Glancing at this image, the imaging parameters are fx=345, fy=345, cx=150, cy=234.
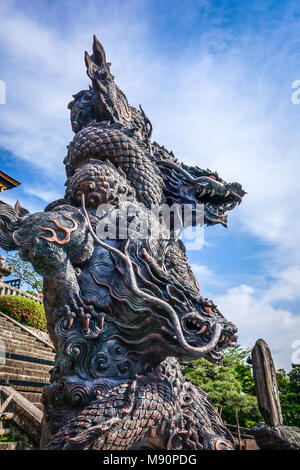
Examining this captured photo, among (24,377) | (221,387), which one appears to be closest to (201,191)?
(24,377)

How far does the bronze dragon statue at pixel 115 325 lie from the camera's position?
263 centimetres

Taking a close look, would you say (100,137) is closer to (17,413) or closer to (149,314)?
(149,314)

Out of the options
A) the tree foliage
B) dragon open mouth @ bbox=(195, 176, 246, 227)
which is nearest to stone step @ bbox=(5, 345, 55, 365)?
dragon open mouth @ bbox=(195, 176, 246, 227)

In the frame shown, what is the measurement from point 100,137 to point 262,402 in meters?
3.39

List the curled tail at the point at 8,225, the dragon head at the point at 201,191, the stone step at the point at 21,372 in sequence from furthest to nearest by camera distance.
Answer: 1. the stone step at the point at 21,372
2. the dragon head at the point at 201,191
3. the curled tail at the point at 8,225

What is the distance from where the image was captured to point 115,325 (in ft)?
9.93

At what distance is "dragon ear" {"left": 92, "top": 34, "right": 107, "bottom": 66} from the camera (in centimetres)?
523

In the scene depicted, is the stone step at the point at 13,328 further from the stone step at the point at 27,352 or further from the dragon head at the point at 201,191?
the dragon head at the point at 201,191

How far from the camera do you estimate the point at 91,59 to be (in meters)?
5.24

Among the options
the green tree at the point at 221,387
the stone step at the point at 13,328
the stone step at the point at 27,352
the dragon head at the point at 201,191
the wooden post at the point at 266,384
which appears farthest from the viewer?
the green tree at the point at 221,387

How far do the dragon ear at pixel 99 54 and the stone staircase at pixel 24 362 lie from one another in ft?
17.1

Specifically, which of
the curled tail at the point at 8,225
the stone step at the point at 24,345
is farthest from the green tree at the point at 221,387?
the curled tail at the point at 8,225

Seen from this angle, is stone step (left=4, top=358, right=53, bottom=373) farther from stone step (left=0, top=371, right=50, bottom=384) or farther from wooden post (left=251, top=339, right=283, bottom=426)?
wooden post (left=251, top=339, right=283, bottom=426)
